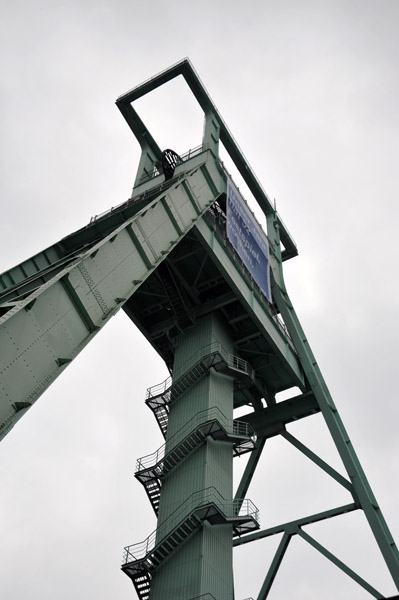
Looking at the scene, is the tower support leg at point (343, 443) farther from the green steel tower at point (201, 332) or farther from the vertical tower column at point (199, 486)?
the vertical tower column at point (199, 486)

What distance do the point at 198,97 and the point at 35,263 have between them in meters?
12.1

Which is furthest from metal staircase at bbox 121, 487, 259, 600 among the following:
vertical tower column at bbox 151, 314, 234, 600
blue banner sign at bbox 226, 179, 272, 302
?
blue banner sign at bbox 226, 179, 272, 302

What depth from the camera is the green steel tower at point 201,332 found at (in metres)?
14.2

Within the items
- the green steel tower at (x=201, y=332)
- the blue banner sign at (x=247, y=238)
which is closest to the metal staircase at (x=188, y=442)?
the green steel tower at (x=201, y=332)

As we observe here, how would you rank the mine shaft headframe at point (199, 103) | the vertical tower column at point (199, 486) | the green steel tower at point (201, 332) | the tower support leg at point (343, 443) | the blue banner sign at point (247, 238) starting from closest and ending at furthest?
1. the green steel tower at point (201, 332)
2. the vertical tower column at point (199, 486)
3. the tower support leg at point (343, 443)
4. the blue banner sign at point (247, 238)
5. the mine shaft headframe at point (199, 103)

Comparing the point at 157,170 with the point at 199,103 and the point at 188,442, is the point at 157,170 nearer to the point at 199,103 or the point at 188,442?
the point at 199,103

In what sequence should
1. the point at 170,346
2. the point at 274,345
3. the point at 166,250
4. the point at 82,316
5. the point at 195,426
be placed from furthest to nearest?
the point at 170,346 → the point at 274,345 → the point at 195,426 → the point at 166,250 → the point at 82,316

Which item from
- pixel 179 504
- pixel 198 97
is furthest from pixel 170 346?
pixel 198 97

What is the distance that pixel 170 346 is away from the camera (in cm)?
2636

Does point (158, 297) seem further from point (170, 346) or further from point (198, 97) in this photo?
point (198, 97)

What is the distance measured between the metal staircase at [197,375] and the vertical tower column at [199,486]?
156mm

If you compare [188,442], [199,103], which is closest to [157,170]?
[199,103]

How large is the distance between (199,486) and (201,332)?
6.55 meters

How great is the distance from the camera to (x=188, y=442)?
2091 cm
